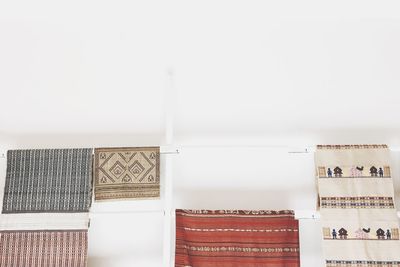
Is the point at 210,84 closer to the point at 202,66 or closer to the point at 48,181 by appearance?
the point at 202,66

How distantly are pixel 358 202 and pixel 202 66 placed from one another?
0.83 meters

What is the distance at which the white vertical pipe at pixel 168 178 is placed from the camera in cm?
155


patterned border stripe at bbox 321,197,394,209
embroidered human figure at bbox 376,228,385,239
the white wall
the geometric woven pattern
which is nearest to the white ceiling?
the white wall

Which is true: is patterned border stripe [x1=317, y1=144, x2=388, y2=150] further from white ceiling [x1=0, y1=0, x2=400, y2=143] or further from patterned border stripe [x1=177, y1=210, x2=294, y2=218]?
patterned border stripe [x1=177, y1=210, x2=294, y2=218]

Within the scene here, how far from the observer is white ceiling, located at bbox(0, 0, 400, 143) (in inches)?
68.5

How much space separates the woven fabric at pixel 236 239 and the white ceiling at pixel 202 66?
361 mm

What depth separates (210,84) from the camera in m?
1.78

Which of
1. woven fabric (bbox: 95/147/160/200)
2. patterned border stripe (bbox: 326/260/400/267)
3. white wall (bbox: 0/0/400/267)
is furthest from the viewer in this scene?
white wall (bbox: 0/0/400/267)

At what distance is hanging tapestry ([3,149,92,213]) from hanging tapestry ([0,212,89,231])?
2 cm

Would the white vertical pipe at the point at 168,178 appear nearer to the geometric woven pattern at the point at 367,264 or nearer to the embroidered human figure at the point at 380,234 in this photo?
the geometric woven pattern at the point at 367,264

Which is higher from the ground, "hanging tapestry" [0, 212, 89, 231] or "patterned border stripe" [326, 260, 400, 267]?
"hanging tapestry" [0, 212, 89, 231]

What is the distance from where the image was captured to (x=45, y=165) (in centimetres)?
162

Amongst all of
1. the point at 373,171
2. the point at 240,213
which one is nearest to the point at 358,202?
the point at 373,171

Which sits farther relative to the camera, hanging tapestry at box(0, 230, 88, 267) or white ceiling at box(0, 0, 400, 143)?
white ceiling at box(0, 0, 400, 143)
